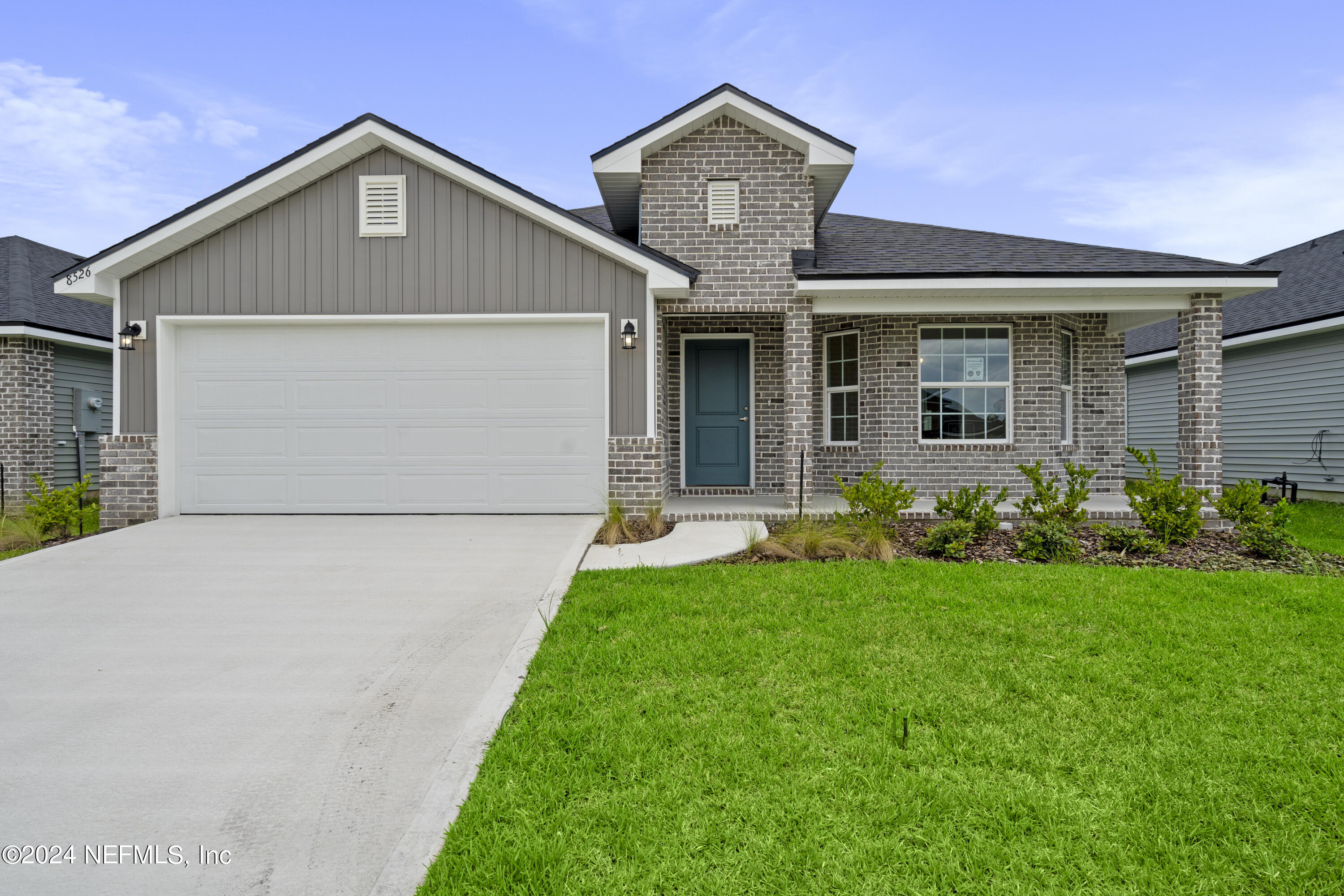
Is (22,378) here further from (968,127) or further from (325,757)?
(968,127)

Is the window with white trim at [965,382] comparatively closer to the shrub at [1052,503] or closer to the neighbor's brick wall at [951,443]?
the neighbor's brick wall at [951,443]

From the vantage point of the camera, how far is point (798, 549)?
6.55 metres

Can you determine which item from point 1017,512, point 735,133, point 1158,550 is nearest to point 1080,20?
point 735,133

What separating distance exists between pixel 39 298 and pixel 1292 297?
23.7 metres

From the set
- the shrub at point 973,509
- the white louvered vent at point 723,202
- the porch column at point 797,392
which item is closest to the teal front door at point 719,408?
the porch column at point 797,392

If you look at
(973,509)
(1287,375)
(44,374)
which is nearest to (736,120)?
(973,509)

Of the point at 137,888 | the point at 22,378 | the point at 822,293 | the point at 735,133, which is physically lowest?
the point at 137,888

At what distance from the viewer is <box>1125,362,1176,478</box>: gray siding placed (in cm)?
1595

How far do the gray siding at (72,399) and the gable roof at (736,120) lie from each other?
9922 mm

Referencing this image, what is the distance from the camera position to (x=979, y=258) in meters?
9.25

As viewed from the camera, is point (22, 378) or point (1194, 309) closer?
point (1194, 309)

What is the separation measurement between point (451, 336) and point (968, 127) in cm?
1664

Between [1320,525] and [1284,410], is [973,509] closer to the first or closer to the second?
[1320,525]

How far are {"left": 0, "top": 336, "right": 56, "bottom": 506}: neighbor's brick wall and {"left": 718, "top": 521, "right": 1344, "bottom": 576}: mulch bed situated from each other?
40.7ft
